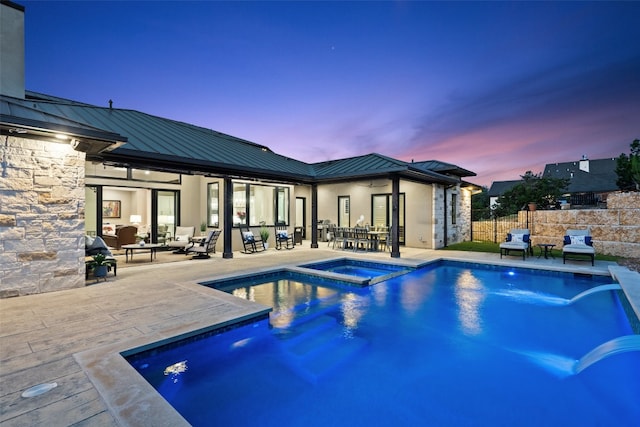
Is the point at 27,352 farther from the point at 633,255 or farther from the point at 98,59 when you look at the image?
the point at 633,255

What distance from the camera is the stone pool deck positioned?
A: 6.69ft

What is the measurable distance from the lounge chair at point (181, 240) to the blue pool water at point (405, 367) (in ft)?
20.4

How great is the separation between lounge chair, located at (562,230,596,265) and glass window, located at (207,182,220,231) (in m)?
12.1

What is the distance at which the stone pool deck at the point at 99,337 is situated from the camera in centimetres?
204

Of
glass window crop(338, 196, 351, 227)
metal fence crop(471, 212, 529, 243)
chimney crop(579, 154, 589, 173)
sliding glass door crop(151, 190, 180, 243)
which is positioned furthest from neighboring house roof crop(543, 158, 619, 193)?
sliding glass door crop(151, 190, 180, 243)

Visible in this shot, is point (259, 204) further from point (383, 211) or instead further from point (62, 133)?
point (62, 133)

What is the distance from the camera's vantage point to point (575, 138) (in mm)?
19359

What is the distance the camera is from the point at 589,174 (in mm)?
30234

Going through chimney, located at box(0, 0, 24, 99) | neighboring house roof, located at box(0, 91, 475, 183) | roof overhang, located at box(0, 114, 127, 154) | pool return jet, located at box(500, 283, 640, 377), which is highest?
chimney, located at box(0, 0, 24, 99)

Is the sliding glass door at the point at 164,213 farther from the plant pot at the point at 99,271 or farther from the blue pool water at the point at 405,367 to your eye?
the blue pool water at the point at 405,367

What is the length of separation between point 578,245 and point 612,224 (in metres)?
2.78

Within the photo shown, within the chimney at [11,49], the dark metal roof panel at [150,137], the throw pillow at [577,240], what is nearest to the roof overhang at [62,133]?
the dark metal roof panel at [150,137]

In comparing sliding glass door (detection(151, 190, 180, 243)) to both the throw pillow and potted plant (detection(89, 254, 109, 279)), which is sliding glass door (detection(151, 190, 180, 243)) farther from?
the throw pillow

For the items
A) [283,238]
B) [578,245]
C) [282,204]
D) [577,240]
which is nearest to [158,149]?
[283,238]
